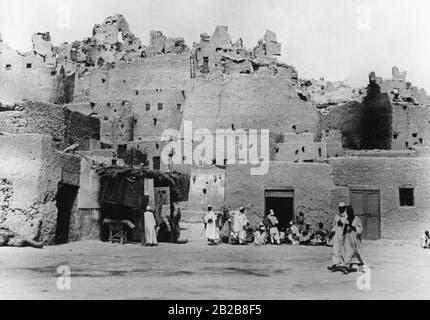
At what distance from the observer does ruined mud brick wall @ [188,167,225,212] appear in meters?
22.1

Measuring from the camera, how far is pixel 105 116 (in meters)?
41.0

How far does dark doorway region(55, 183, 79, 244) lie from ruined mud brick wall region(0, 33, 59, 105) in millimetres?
24012

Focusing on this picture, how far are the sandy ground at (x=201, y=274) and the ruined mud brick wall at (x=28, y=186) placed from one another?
78 centimetres

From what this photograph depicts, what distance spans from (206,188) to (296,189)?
16.4 feet

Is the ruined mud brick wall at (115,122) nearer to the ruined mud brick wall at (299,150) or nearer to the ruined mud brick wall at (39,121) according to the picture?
the ruined mud brick wall at (299,150)

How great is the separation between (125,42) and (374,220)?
44.8m

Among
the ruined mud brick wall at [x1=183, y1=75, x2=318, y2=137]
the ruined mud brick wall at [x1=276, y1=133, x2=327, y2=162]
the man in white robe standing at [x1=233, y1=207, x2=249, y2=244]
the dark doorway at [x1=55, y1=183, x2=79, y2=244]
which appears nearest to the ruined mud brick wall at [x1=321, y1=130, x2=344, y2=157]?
the ruined mud brick wall at [x1=276, y1=133, x2=327, y2=162]

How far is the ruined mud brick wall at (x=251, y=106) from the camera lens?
122 ft

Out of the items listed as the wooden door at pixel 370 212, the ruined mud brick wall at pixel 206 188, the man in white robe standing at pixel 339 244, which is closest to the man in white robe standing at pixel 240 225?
the wooden door at pixel 370 212

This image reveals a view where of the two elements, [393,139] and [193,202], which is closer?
[193,202]

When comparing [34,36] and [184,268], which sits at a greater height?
[34,36]
